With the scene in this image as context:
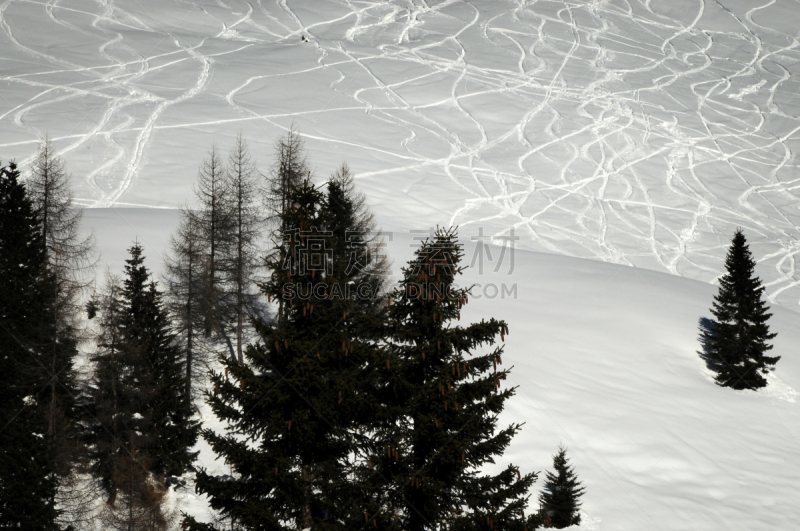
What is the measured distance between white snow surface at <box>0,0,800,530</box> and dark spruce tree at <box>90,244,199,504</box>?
2067 mm

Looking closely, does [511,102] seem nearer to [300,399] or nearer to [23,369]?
[23,369]

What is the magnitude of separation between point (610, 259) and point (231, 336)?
3362 cm

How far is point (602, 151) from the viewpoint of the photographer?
70312 mm

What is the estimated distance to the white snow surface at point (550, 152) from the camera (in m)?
27.2

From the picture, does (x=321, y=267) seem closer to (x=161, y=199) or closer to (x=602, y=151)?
(x=161, y=199)

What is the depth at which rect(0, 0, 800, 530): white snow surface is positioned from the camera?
2717 centimetres

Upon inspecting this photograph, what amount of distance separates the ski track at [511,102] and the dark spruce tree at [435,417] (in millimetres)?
44773

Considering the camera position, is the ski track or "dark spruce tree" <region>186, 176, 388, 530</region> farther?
the ski track

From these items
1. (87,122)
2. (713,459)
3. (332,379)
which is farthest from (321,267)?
(87,122)

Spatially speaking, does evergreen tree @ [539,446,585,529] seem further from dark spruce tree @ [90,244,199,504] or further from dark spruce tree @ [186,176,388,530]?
dark spruce tree @ [186,176,388,530]

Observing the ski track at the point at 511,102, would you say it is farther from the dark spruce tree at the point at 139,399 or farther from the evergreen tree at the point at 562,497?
the evergreen tree at the point at 562,497

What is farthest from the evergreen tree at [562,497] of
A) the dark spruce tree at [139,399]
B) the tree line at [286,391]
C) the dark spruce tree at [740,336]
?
the dark spruce tree at [740,336]

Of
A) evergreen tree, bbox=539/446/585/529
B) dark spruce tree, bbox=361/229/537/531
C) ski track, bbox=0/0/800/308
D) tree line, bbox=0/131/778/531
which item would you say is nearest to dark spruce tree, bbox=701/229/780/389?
tree line, bbox=0/131/778/531

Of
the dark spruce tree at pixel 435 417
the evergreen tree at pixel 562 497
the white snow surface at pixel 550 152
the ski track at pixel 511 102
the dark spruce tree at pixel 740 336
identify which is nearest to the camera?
the dark spruce tree at pixel 435 417
